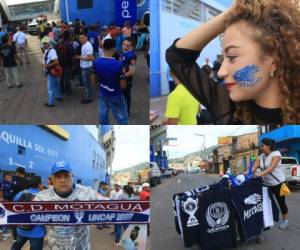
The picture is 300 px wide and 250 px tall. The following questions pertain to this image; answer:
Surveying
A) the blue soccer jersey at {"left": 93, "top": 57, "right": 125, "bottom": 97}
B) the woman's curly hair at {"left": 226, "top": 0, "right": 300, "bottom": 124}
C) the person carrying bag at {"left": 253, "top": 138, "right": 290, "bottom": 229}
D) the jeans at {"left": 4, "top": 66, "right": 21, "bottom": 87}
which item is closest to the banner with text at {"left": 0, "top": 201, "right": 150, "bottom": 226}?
the person carrying bag at {"left": 253, "top": 138, "right": 290, "bottom": 229}

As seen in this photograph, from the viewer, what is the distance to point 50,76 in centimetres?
404

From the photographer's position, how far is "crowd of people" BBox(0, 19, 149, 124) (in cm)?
271

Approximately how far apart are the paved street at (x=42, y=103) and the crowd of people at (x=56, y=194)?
39 cm

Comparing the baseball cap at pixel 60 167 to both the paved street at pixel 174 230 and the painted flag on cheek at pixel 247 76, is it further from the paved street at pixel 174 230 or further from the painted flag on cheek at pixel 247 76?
the painted flag on cheek at pixel 247 76

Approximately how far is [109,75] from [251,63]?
1.98 meters

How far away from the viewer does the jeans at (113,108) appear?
256 cm

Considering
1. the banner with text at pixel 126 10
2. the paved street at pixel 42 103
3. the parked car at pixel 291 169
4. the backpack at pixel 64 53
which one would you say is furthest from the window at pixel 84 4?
the backpack at pixel 64 53

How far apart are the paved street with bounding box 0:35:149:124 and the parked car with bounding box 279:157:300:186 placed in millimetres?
678

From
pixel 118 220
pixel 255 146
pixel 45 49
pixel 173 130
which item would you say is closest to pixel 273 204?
pixel 255 146

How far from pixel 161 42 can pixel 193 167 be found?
550 millimetres

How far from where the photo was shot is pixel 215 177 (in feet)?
5.77

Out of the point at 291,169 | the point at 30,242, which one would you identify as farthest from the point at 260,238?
the point at 30,242

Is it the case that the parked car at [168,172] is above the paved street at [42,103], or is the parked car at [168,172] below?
below

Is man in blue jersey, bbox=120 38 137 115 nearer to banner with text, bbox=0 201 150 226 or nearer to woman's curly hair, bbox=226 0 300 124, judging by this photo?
banner with text, bbox=0 201 150 226
